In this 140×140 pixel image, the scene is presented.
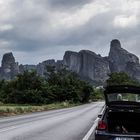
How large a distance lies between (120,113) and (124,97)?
1.73 ft

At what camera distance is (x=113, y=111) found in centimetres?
1276

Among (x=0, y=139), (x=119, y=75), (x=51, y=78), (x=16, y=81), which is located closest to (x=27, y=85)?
(x=16, y=81)

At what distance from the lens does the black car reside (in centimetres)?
1234

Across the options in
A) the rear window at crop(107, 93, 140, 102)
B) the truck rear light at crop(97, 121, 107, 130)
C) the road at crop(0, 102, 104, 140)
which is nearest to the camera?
the truck rear light at crop(97, 121, 107, 130)

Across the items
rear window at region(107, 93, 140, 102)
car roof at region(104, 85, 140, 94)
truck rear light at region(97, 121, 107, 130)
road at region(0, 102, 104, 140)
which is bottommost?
road at region(0, 102, 104, 140)

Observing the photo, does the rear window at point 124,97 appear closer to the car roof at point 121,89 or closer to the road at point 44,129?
the car roof at point 121,89

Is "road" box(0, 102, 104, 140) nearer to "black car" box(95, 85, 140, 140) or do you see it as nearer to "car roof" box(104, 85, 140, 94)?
"black car" box(95, 85, 140, 140)

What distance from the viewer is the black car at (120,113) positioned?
12.3m

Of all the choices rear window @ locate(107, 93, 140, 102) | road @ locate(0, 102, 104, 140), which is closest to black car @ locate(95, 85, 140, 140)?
rear window @ locate(107, 93, 140, 102)

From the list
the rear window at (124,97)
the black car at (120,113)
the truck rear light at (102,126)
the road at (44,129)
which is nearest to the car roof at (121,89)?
the black car at (120,113)

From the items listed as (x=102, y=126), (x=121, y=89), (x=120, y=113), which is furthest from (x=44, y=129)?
(x=102, y=126)

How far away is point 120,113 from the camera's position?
1310 centimetres

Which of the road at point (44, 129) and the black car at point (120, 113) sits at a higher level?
the black car at point (120, 113)

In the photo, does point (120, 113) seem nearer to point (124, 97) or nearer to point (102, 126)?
point (124, 97)
